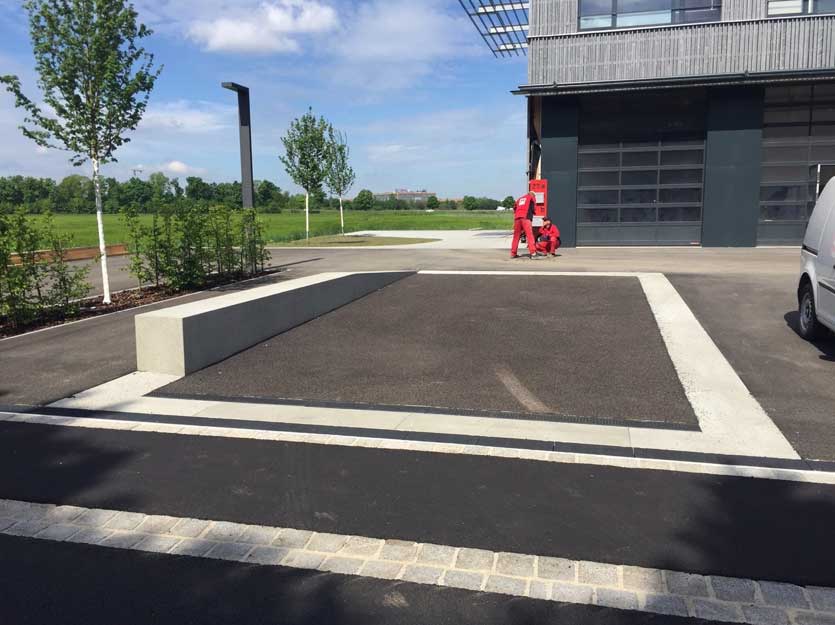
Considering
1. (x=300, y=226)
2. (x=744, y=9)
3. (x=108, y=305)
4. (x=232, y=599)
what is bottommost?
(x=232, y=599)

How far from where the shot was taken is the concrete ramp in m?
7.34

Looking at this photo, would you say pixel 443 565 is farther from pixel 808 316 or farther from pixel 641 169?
pixel 641 169

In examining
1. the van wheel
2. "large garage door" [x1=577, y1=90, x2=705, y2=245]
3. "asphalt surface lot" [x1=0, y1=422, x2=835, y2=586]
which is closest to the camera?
"asphalt surface lot" [x1=0, y1=422, x2=835, y2=586]

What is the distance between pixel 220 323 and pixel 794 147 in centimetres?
2024

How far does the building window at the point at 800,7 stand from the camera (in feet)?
65.5

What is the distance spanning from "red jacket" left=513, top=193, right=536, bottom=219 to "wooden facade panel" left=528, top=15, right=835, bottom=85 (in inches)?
204

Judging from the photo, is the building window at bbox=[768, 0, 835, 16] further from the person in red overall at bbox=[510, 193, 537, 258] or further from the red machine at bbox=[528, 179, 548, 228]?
the person in red overall at bbox=[510, 193, 537, 258]

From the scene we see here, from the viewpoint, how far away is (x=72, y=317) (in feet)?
35.4

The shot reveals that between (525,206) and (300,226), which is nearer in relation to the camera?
(525,206)

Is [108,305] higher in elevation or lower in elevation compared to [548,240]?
lower

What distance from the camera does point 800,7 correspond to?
66.1ft

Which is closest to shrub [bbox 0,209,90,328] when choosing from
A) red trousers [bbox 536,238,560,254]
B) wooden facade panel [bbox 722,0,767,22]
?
red trousers [bbox 536,238,560,254]

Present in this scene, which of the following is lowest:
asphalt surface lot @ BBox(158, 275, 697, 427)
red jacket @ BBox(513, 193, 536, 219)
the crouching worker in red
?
asphalt surface lot @ BBox(158, 275, 697, 427)

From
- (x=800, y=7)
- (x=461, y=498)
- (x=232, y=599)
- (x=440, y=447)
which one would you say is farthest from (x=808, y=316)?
(x=800, y=7)
